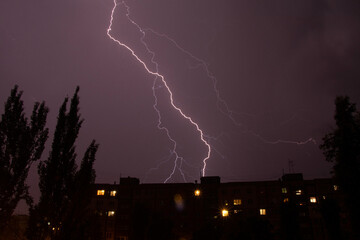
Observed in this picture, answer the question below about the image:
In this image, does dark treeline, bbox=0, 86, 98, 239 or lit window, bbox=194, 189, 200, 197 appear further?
lit window, bbox=194, 189, 200, 197

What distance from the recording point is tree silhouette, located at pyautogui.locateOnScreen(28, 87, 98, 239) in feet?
48.9

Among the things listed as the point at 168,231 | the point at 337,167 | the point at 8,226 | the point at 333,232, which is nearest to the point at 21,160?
the point at 8,226

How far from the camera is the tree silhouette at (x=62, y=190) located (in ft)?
48.9

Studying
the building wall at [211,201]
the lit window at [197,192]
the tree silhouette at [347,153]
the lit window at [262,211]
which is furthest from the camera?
the lit window at [197,192]

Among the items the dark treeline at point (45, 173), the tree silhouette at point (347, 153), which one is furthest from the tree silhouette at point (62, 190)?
the tree silhouette at point (347, 153)

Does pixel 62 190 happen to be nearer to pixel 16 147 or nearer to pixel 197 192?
pixel 16 147

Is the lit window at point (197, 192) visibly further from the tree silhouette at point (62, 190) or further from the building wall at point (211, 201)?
the tree silhouette at point (62, 190)

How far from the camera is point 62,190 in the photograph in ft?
51.4

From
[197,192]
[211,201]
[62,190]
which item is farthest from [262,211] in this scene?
[62,190]

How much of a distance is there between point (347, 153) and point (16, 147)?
56.4 feet

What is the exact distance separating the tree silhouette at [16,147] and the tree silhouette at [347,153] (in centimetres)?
1555

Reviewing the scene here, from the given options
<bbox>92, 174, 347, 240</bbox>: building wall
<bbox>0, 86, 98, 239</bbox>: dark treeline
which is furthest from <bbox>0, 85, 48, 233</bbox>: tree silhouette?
<bbox>92, 174, 347, 240</bbox>: building wall

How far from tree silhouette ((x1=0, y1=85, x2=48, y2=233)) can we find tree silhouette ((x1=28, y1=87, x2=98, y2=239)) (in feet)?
3.48

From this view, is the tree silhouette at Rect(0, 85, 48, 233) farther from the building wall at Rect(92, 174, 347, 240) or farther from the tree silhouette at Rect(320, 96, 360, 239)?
the building wall at Rect(92, 174, 347, 240)
